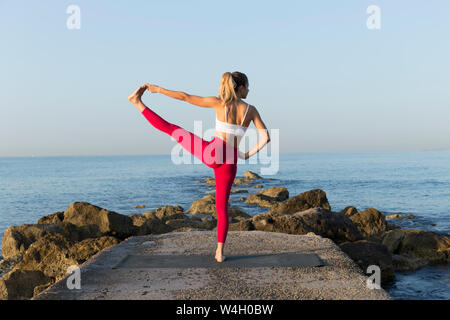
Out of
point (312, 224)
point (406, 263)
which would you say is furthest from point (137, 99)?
point (406, 263)

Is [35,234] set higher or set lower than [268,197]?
higher

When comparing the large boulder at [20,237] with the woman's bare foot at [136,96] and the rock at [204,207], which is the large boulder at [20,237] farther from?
the rock at [204,207]

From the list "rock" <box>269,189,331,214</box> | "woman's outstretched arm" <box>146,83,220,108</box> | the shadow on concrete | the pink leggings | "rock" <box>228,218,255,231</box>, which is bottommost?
"rock" <box>269,189,331,214</box>

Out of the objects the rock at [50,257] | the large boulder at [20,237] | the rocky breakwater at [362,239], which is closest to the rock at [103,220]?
the large boulder at [20,237]

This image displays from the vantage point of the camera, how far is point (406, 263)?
10.7 meters

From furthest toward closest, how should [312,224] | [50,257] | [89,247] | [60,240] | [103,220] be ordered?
[103,220]
[312,224]
[60,240]
[50,257]
[89,247]

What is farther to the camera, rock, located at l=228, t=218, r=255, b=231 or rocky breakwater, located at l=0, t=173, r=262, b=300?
rock, located at l=228, t=218, r=255, b=231

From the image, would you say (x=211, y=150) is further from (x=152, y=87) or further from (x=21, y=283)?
(x=21, y=283)

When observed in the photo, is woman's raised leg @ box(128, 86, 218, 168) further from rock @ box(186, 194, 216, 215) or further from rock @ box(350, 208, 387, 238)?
rock @ box(186, 194, 216, 215)

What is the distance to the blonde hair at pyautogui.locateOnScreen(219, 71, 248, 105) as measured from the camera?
5906 mm

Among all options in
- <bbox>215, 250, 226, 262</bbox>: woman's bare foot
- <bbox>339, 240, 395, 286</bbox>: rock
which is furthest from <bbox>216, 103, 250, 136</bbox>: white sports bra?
<bbox>339, 240, 395, 286</bbox>: rock

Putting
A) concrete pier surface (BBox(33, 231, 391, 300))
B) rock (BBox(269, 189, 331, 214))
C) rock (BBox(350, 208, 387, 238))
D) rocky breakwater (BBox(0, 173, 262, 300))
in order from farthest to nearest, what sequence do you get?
rock (BBox(269, 189, 331, 214)) → rock (BBox(350, 208, 387, 238)) → rocky breakwater (BBox(0, 173, 262, 300)) → concrete pier surface (BBox(33, 231, 391, 300))

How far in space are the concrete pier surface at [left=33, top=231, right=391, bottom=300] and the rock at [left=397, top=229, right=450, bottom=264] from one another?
5.33 metres

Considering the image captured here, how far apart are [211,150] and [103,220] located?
7.56 meters
